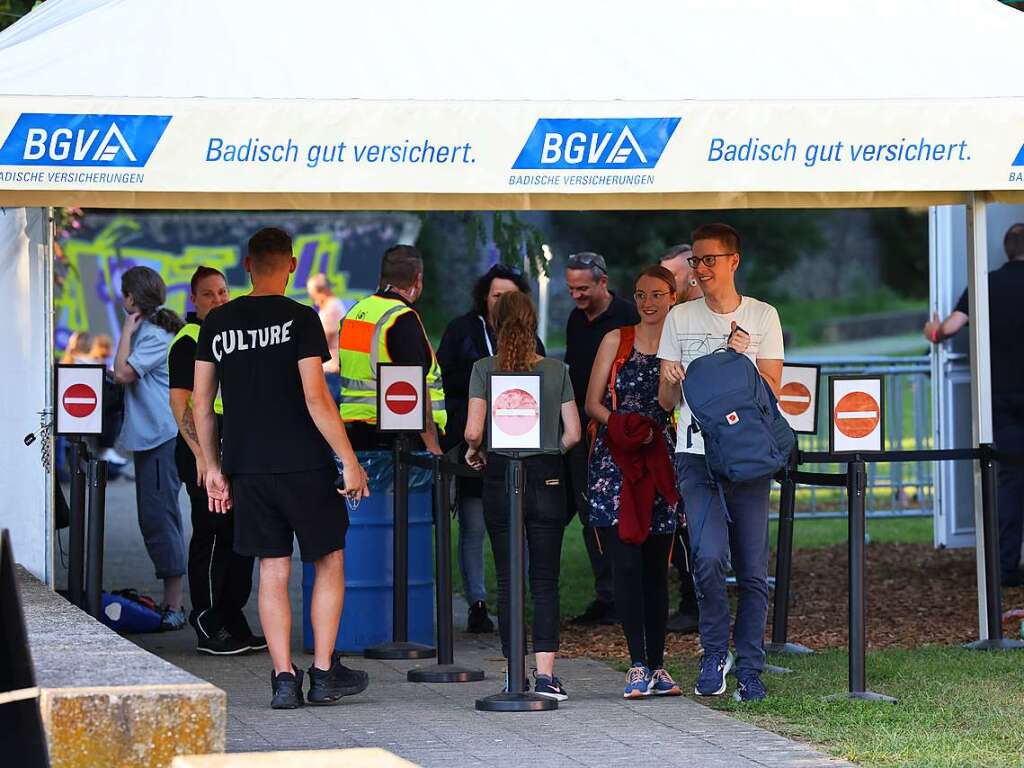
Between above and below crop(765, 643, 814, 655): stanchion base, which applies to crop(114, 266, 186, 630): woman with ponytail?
above

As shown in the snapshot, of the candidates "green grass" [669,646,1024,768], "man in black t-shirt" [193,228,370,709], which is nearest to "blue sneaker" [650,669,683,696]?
"green grass" [669,646,1024,768]

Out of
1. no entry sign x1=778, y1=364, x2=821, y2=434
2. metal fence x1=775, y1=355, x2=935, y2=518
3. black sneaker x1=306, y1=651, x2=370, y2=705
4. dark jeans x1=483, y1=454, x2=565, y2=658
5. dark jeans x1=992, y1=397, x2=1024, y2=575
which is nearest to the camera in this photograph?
black sneaker x1=306, y1=651, x2=370, y2=705

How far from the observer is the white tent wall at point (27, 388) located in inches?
335

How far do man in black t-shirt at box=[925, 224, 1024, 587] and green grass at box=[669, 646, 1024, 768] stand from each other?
2694 mm

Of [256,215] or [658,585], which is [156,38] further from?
[256,215]

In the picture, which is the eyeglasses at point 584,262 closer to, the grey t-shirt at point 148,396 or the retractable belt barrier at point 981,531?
the retractable belt barrier at point 981,531

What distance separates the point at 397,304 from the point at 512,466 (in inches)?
76.2

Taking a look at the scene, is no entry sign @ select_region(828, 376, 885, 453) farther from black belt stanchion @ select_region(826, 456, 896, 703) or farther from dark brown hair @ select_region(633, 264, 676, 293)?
dark brown hair @ select_region(633, 264, 676, 293)

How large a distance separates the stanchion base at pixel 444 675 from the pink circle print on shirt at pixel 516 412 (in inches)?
56.6

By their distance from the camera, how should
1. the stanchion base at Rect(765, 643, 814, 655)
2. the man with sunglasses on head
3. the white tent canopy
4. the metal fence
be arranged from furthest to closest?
the metal fence < the man with sunglasses on head < the stanchion base at Rect(765, 643, 814, 655) < the white tent canopy

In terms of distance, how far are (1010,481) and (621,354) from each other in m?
4.46

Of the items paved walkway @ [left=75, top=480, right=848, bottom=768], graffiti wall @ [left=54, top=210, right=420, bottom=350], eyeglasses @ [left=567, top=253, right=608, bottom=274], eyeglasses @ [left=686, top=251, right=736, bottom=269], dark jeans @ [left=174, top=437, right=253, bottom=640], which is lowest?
paved walkway @ [left=75, top=480, right=848, bottom=768]

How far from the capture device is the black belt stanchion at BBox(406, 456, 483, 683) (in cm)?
811

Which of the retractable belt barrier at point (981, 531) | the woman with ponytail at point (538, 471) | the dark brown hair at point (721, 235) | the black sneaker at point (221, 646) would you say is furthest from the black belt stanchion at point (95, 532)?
the retractable belt barrier at point (981, 531)
